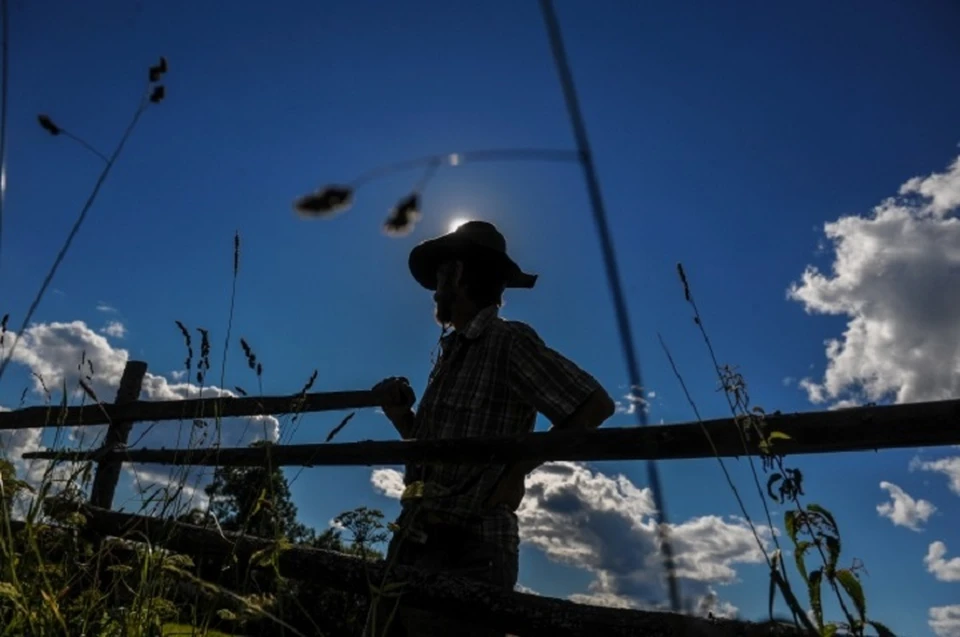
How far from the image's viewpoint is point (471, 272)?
10.6 ft

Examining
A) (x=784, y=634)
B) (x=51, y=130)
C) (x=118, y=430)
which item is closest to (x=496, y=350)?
(x=784, y=634)

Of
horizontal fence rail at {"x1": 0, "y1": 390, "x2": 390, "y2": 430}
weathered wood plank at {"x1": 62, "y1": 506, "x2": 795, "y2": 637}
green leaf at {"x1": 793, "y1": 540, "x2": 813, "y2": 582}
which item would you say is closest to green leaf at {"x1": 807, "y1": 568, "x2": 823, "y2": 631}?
green leaf at {"x1": 793, "y1": 540, "x2": 813, "y2": 582}

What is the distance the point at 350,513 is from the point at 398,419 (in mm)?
1824

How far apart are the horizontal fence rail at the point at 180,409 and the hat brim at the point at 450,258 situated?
63cm

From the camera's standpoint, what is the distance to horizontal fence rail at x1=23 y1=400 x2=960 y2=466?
1.66 metres

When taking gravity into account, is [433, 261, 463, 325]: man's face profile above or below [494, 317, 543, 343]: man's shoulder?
above

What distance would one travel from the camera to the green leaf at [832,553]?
0.76 meters

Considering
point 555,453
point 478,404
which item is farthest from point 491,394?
point 555,453

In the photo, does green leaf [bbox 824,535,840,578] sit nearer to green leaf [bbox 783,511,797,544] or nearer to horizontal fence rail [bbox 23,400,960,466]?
green leaf [bbox 783,511,797,544]

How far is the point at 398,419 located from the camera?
10.7 ft

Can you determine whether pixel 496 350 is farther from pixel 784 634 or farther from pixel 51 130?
pixel 51 130

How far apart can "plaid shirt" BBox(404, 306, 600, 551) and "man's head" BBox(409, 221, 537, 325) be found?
13 centimetres

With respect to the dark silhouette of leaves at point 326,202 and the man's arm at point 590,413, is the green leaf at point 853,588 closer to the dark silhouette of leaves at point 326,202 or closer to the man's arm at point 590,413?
the dark silhouette of leaves at point 326,202

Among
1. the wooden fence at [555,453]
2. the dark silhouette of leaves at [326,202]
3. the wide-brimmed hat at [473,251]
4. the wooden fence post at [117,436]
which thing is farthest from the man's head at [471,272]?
the wooden fence post at [117,436]
